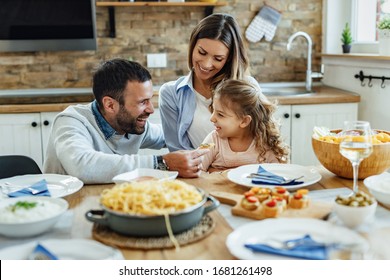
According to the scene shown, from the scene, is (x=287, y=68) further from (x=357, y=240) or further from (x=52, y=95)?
(x=357, y=240)

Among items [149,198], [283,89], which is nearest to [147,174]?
[149,198]

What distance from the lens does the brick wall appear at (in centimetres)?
377

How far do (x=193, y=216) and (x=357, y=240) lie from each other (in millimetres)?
372

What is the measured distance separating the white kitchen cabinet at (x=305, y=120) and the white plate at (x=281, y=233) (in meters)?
2.18

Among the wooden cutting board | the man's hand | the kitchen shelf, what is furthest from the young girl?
the kitchen shelf

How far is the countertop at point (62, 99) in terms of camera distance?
3225mm

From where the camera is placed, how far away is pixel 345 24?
3.93 meters

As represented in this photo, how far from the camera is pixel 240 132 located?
2.28m

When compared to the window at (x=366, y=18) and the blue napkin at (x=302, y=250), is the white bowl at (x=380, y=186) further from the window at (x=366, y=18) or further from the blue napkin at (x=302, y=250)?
the window at (x=366, y=18)

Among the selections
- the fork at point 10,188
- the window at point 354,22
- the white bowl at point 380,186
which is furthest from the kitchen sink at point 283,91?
the fork at point 10,188

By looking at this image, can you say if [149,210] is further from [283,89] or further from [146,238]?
[283,89]

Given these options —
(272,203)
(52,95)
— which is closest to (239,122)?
(272,203)

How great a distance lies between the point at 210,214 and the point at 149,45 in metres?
2.62

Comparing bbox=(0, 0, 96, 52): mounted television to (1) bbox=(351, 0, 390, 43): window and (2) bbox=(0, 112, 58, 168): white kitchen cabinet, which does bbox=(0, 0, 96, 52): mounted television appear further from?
(1) bbox=(351, 0, 390, 43): window
